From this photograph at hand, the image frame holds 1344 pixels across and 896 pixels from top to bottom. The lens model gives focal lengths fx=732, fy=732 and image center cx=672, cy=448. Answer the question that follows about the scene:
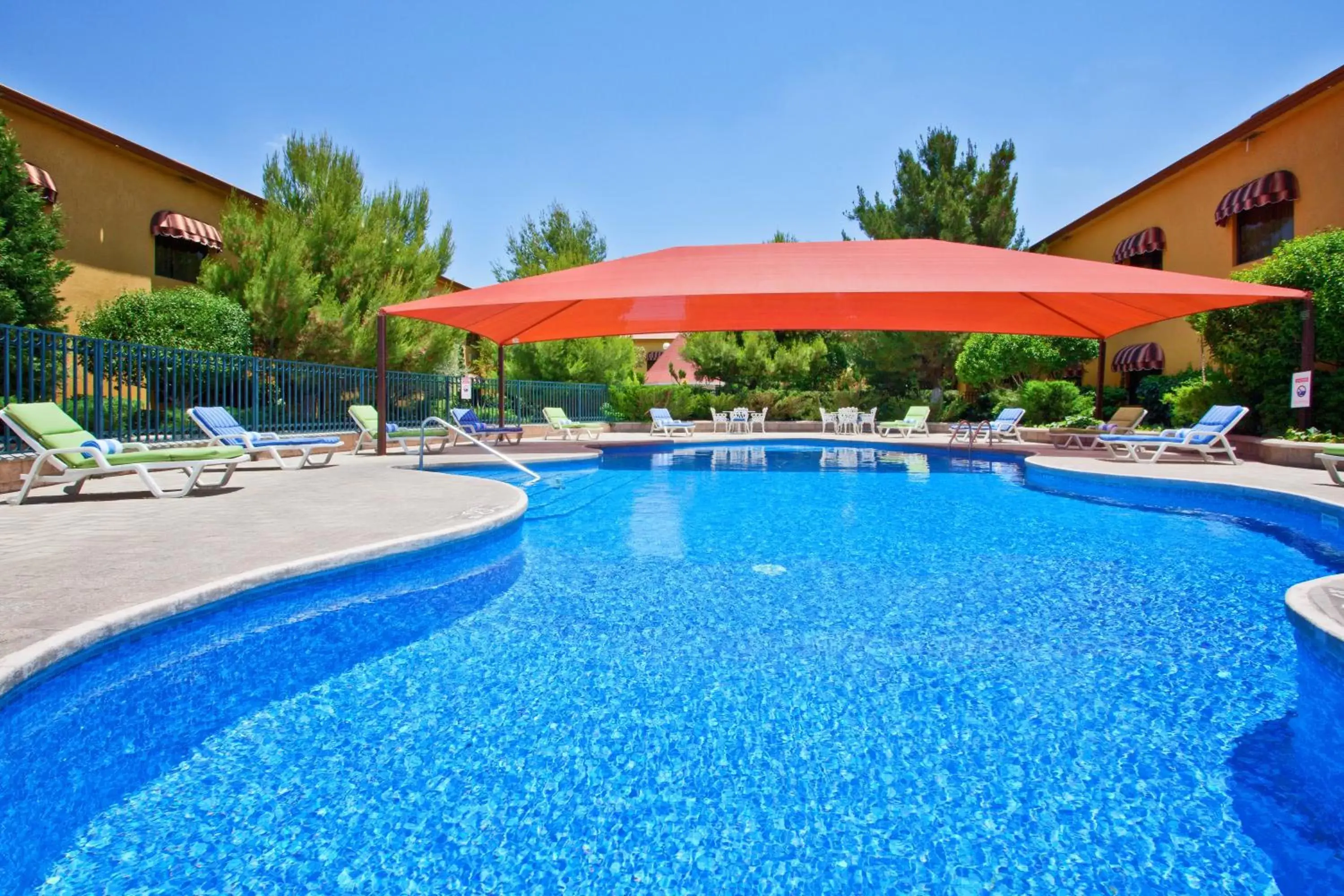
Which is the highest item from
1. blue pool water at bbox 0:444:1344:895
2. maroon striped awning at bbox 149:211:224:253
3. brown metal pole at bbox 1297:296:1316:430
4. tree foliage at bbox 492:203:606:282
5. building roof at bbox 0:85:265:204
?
tree foliage at bbox 492:203:606:282

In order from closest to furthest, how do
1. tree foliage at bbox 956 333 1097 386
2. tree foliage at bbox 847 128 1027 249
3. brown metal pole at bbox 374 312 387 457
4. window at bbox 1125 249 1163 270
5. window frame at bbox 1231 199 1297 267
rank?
brown metal pole at bbox 374 312 387 457, window frame at bbox 1231 199 1297 267, tree foliage at bbox 956 333 1097 386, window at bbox 1125 249 1163 270, tree foliage at bbox 847 128 1027 249

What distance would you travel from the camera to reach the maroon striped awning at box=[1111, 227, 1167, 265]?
726 inches

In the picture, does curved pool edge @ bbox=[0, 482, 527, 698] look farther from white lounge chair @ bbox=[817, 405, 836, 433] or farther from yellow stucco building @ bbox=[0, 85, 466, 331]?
white lounge chair @ bbox=[817, 405, 836, 433]

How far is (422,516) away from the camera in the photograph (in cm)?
547

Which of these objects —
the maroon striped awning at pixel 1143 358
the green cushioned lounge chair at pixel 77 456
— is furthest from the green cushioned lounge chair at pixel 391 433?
the maroon striped awning at pixel 1143 358

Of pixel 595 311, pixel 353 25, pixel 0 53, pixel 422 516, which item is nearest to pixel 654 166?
pixel 595 311

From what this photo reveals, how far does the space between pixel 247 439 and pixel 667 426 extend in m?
10.6

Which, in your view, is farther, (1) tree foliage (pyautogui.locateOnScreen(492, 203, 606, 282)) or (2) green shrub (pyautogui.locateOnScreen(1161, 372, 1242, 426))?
(1) tree foliage (pyautogui.locateOnScreen(492, 203, 606, 282))

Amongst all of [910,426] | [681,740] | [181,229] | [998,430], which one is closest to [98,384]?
[681,740]

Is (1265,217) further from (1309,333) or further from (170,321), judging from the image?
(170,321)

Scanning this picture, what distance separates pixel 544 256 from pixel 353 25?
43.0ft

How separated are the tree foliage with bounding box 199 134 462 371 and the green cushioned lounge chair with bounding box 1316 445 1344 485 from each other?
50.9ft

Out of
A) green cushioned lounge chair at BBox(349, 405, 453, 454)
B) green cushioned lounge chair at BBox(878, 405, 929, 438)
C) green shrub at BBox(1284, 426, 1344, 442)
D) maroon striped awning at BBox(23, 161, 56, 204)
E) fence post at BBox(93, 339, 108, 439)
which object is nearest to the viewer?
fence post at BBox(93, 339, 108, 439)

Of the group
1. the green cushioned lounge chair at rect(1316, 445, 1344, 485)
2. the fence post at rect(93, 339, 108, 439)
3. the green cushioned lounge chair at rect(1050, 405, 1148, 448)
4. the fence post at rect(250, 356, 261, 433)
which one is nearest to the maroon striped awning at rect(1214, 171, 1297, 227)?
the green cushioned lounge chair at rect(1050, 405, 1148, 448)
